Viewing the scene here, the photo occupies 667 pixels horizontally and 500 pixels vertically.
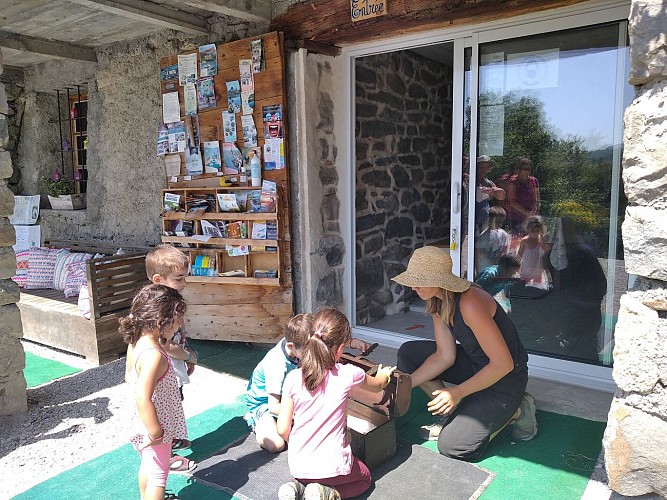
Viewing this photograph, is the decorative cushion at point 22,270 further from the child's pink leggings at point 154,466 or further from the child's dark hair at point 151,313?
the child's pink leggings at point 154,466

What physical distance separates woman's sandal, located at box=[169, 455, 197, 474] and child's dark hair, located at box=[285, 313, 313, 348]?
2.88ft

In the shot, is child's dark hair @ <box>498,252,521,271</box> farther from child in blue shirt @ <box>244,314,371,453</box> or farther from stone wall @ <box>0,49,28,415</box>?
stone wall @ <box>0,49,28,415</box>

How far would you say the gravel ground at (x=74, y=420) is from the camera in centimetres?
308

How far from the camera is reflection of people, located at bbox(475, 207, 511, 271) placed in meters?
4.12

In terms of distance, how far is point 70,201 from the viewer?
21.7 feet

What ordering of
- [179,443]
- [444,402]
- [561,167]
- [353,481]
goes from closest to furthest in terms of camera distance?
[353,481], [179,443], [444,402], [561,167]

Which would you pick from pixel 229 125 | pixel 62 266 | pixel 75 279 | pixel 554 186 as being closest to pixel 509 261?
pixel 554 186

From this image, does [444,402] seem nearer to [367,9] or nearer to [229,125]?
[367,9]

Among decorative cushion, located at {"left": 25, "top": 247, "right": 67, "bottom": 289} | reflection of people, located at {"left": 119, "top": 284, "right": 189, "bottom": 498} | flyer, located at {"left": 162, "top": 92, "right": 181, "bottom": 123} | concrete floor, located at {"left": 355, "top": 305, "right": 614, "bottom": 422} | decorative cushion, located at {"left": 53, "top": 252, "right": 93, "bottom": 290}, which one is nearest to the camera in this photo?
reflection of people, located at {"left": 119, "top": 284, "right": 189, "bottom": 498}

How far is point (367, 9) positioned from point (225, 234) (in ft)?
7.09

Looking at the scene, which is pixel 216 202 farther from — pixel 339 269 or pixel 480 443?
pixel 480 443

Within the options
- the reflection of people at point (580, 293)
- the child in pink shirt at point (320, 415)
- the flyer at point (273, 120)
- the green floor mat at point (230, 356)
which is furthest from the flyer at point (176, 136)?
the reflection of people at point (580, 293)

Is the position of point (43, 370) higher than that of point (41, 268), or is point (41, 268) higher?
point (41, 268)

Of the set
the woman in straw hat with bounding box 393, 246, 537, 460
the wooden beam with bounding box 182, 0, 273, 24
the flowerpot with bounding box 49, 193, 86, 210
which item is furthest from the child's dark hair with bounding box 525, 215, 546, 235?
the flowerpot with bounding box 49, 193, 86, 210
